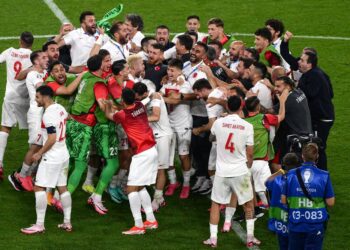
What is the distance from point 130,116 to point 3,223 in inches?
94.7

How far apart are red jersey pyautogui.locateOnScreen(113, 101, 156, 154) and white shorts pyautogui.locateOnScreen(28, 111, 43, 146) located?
1789mm

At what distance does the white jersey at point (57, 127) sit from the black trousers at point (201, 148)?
8.54 feet

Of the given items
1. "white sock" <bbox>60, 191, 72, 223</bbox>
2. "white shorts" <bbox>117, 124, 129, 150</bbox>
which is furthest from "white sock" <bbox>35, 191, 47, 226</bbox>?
"white shorts" <bbox>117, 124, 129, 150</bbox>

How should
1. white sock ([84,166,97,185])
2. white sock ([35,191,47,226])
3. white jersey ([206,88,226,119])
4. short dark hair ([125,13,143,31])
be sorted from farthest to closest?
1. short dark hair ([125,13,143,31])
2. white sock ([84,166,97,185])
3. white jersey ([206,88,226,119])
4. white sock ([35,191,47,226])

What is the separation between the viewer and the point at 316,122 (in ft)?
55.7

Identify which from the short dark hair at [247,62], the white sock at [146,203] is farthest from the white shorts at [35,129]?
the short dark hair at [247,62]

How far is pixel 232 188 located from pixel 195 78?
2459mm

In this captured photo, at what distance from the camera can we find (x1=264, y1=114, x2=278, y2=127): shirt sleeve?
1579cm

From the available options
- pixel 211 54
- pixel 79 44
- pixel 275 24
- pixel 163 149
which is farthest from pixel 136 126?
pixel 275 24

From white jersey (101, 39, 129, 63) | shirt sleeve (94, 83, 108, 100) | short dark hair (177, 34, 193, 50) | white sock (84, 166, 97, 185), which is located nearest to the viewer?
shirt sleeve (94, 83, 108, 100)

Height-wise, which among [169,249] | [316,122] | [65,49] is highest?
[65,49]

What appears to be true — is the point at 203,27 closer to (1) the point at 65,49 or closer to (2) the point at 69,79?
(1) the point at 65,49

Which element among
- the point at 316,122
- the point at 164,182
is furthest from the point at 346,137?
the point at 164,182

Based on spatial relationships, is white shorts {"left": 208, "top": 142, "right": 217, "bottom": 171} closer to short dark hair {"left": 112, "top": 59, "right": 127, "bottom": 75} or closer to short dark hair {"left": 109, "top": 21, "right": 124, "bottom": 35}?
short dark hair {"left": 112, "top": 59, "right": 127, "bottom": 75}
